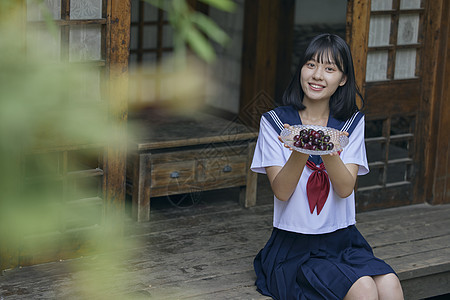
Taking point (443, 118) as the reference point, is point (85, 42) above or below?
above

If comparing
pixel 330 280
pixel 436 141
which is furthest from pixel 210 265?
pixel 436 141

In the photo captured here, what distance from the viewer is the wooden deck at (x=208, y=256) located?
3279mm

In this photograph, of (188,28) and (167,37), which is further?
(167,37)

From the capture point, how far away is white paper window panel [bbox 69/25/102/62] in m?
3.38

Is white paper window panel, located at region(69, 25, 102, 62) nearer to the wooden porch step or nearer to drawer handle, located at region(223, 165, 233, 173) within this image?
drawer handle, located at region(223, 165, 233, 173)

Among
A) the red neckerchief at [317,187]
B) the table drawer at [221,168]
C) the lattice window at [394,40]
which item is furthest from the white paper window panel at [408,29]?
the red neckerchief at [317,187]

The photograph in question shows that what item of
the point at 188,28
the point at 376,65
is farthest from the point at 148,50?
the point at 188,28

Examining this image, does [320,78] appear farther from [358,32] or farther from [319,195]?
[358,32]

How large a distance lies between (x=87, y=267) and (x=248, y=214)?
4.49 ft

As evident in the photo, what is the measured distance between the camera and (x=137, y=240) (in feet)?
13.1

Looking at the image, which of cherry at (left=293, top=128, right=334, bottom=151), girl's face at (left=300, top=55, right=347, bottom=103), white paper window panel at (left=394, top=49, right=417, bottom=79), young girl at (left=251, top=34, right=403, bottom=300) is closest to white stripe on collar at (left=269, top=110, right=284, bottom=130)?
young girl at (left=251, top=34, right=403, bottom=300)

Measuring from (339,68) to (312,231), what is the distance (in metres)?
0.69

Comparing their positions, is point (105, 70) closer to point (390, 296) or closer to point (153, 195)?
point (153, 195)

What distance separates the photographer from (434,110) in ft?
15.5
